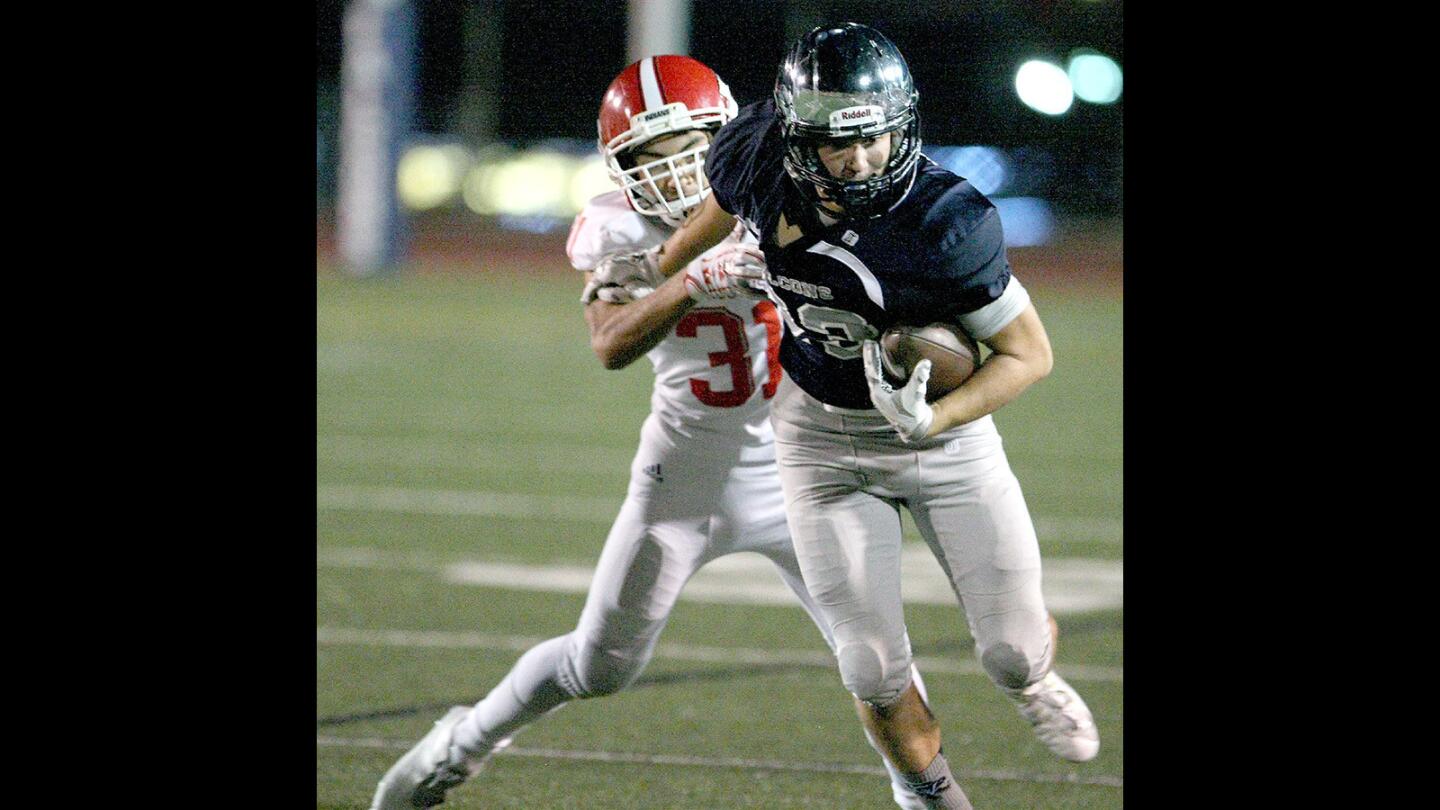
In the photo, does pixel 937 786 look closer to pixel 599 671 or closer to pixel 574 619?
pixel 599 671

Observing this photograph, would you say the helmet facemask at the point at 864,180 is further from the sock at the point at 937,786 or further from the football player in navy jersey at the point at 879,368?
the sock at the point at 937,786

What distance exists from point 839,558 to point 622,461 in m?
4.28

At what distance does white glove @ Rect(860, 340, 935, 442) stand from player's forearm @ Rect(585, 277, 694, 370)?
1.13 ft

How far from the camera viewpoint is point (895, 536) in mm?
2686

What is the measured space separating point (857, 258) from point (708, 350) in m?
0.58

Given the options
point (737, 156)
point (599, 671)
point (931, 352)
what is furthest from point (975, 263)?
point (599, 671)

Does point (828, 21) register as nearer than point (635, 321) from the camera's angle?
No

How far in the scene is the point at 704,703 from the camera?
152 inches

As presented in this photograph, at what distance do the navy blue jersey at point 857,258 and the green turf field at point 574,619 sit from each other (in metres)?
1.01

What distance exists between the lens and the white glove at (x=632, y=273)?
280 centimetres

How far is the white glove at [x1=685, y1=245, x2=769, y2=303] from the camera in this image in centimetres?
257

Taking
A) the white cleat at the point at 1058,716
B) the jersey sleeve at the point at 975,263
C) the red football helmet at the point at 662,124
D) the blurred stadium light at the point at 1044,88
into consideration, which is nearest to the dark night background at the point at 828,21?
the blurred stadium light at the point at 1044,88
